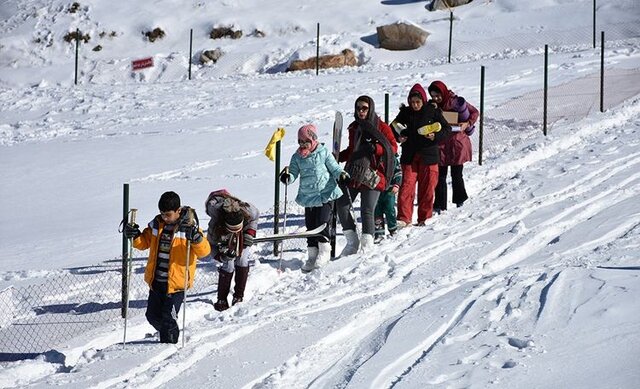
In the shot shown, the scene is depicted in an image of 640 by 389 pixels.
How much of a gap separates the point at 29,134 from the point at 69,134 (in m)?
0.88

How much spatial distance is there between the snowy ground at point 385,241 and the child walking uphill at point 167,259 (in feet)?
0.80

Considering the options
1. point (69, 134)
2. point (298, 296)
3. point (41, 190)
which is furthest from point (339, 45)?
point (298, 296)

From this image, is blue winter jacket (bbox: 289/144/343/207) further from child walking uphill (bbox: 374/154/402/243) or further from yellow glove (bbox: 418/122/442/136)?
yellow glove (bbox: 418/122/442/136)

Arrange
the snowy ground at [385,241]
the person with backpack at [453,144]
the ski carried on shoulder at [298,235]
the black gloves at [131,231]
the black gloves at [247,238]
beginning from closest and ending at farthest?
the snowy ground at [385,241]
the black gloves at [131,231]
the black gloves at [247,238]
the ski carried on shoulder at [298,235]
the person with backpack at [453,144]

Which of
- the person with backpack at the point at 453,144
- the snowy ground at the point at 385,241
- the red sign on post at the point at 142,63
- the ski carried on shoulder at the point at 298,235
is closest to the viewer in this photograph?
the snowy ground at the point at 385,241

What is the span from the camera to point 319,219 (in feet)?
31.5

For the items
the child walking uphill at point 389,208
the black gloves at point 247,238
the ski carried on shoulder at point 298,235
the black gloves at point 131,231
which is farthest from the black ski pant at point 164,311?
the child walking uphill at point 389,208

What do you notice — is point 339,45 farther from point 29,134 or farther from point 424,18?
point 29,134

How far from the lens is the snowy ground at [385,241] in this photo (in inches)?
264

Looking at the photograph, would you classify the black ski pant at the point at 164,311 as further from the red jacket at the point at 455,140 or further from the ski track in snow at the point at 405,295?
the red jacket at the point at 455,140

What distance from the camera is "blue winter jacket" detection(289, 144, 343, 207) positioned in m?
9.46

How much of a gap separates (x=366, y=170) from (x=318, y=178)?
2.07ft

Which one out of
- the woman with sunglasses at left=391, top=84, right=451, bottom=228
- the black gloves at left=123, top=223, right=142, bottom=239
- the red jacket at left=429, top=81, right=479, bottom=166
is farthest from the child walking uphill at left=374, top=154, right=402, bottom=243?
the black gloves at left=123, top=223, right=142, bottom=239

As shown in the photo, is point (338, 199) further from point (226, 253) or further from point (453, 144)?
point (453, 144)
